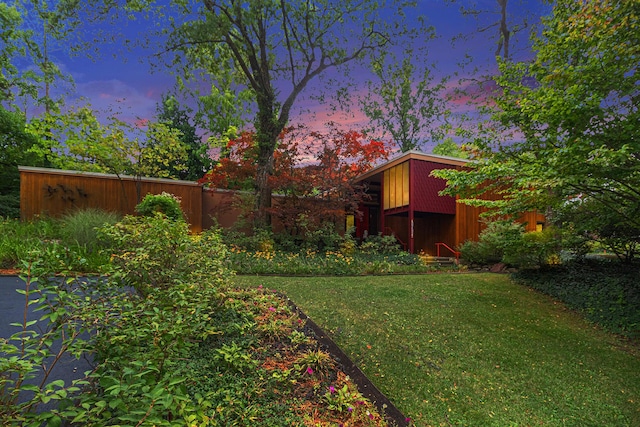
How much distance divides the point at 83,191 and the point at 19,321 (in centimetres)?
1000

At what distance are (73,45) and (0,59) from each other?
7857 mm

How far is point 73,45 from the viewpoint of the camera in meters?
11.1

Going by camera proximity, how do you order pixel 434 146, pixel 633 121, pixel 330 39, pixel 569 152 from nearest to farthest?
pixel 569 152 < pixel 633 121 < pixel 330 39 < pixel 434 146

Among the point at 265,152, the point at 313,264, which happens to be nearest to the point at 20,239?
the point at 313,264

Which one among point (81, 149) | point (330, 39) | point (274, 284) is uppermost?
point (330, 39)

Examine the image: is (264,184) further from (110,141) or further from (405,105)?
(405,105)

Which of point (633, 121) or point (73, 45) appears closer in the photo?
point (633, 121)

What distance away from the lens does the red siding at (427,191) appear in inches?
461

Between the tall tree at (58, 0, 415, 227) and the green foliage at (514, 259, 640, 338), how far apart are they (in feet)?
25.4

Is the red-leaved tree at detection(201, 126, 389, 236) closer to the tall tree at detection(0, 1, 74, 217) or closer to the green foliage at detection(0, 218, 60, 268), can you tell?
the green foliage at detection(0, 218, 60, 268)

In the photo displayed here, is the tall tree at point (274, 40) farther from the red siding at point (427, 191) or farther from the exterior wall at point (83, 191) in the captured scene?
Answer: the red siding at point (427, 191)

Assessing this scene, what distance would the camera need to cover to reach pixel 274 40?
12359 millimetres

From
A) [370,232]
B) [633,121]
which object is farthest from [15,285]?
[370,232]

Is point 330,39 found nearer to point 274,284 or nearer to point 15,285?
point 274,284
